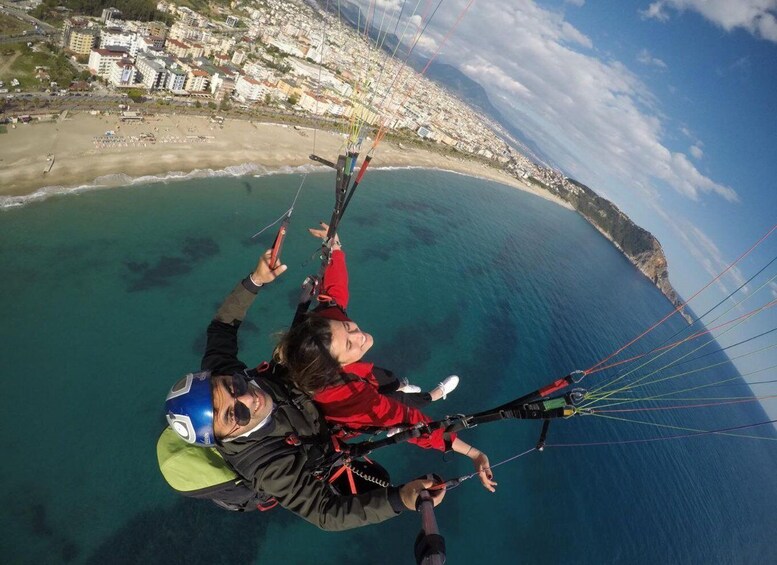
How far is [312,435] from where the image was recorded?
1.87m

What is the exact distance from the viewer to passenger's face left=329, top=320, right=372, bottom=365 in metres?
2.02

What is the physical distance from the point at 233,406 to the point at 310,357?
0.49 meters

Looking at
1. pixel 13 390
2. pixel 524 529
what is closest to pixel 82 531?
pixel 13 390

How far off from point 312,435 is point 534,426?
1890 cm

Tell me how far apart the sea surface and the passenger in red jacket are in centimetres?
53

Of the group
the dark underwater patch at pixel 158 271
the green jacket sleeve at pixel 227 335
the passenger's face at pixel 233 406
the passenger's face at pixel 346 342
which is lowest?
the dark underwater patch at pixel 158 271

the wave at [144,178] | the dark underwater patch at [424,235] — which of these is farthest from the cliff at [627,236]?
the wave at [144,178]

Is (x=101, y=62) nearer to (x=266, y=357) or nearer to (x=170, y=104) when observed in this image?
(x=170, y=104)

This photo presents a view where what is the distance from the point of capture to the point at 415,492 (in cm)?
163

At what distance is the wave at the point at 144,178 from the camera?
16328mm

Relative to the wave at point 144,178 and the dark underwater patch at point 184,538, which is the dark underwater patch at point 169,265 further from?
the dark underwater patch at point 184,538

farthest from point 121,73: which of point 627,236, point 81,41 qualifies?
point 627,236

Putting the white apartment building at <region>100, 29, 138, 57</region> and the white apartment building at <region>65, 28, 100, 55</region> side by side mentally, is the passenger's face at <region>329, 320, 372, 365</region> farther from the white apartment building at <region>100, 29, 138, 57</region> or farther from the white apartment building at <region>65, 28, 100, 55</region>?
the white apartment building at <region>65, 28, 100, 55</region>

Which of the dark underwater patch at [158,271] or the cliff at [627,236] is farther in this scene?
the cliff at [627,236]
